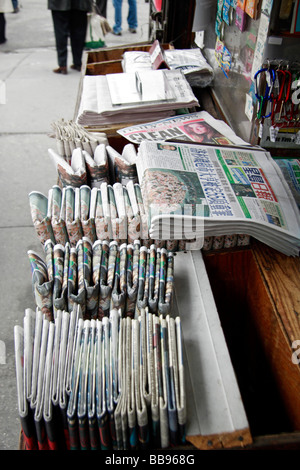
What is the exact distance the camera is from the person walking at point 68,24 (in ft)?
13.9

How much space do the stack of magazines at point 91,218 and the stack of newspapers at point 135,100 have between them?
57 centimetres

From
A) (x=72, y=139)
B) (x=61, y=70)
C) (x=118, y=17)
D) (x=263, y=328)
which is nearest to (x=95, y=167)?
(x=72, y=139)

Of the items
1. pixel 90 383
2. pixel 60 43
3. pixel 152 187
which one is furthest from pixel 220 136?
pixel 60 43

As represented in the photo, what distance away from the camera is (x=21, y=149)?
3383mm

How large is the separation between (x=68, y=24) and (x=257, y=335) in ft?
14.4

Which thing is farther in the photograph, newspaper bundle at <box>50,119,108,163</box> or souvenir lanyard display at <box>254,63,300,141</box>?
newspaper bundle at <box>50,119,108,163</box>

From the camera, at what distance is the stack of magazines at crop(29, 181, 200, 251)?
1.13 m

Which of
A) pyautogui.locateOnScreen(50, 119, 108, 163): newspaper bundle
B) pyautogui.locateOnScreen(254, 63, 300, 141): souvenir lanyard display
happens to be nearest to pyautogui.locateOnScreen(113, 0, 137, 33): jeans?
pyautogui.locateOnScreen(50, 119, 108, 163): newspaper bundle

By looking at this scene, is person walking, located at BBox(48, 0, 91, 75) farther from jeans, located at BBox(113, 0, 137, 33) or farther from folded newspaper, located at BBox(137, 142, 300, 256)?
folded newspaper, located at BBox(137, 142, 300, 256)

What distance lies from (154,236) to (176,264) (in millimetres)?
120

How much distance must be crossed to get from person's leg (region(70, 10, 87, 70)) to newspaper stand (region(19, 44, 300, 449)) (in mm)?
4139

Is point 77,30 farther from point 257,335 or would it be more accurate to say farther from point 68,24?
point 257,335

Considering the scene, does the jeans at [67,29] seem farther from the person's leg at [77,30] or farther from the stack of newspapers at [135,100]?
the stack of newspapers at [135,100]

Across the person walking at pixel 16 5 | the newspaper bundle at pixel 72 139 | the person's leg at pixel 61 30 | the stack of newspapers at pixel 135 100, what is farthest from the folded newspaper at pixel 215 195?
the person walking at pixel 16 5
